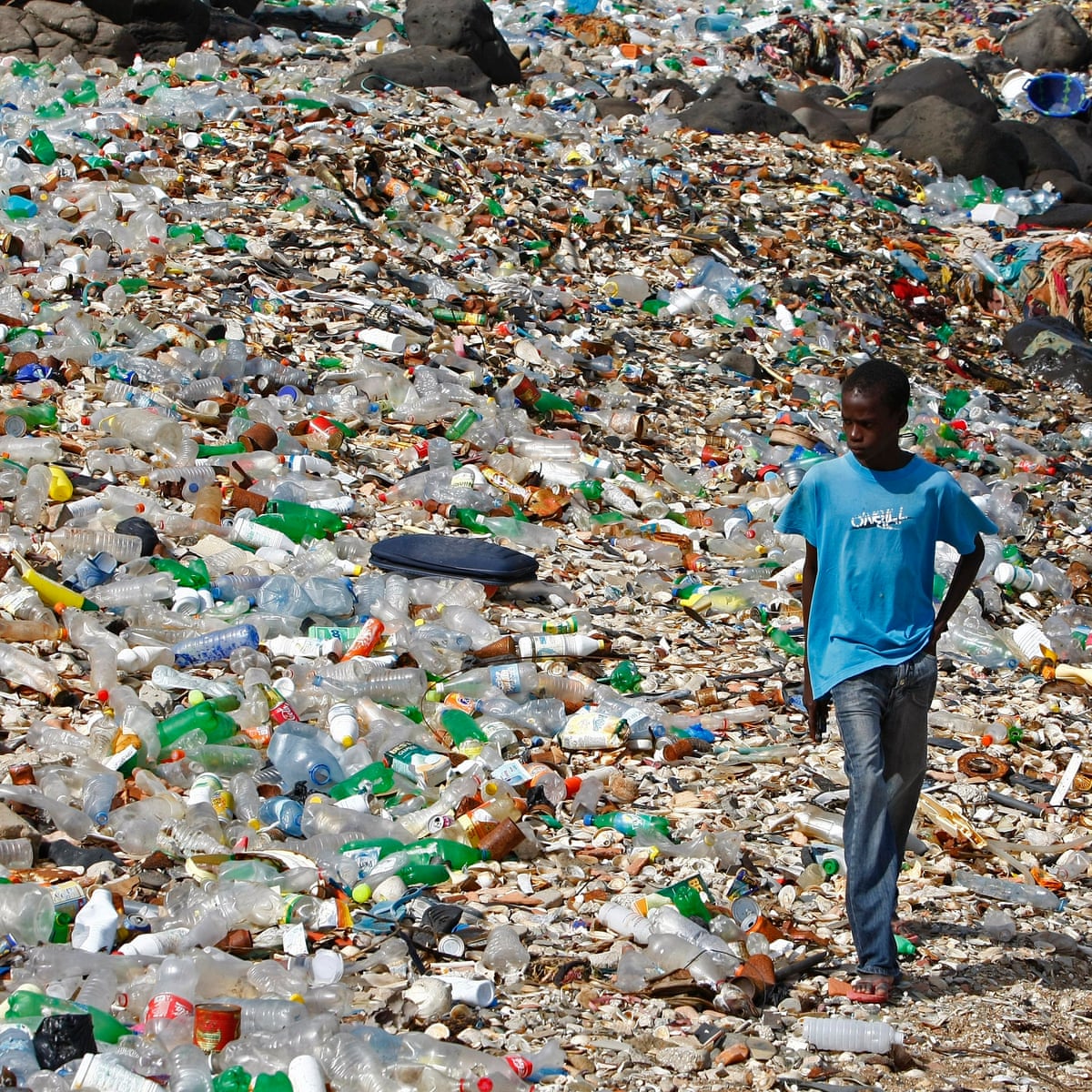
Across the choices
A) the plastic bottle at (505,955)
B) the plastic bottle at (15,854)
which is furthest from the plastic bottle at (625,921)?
the plastic bottle at (15,854)

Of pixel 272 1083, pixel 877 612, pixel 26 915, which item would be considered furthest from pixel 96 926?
pixel 877 612

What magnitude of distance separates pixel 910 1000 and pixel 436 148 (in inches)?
328

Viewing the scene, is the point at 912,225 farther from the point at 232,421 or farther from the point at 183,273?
the point at 232,421

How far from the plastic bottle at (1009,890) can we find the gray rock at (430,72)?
991cm

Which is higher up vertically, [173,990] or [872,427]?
[872,427]

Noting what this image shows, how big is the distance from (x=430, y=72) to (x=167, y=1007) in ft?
36.4

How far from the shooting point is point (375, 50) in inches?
545

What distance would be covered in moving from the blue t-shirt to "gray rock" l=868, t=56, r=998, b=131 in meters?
12.6

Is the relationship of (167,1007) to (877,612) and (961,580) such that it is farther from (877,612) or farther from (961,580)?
(961,580)

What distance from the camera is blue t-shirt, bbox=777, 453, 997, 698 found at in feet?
10.2

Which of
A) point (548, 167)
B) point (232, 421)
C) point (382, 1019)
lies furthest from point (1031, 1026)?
point (548, 167)

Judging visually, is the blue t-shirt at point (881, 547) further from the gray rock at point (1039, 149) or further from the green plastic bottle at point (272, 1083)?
the gray rock at point (1039, 149)

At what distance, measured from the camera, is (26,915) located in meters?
3.07

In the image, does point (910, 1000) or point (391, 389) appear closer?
point (910, 1000)
